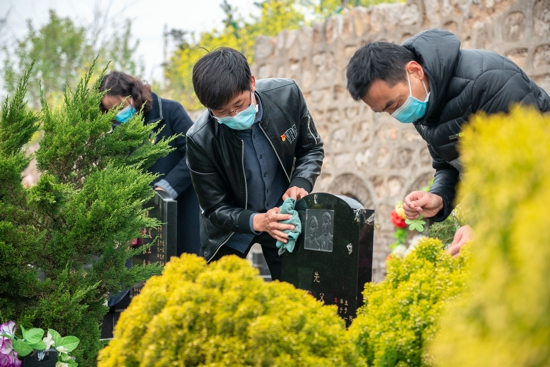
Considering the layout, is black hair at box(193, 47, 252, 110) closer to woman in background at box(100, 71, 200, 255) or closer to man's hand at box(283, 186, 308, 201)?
man's hand at box(283, 186, 308, 201)

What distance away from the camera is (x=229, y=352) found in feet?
4.76

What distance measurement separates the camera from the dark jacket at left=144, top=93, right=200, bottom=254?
4.59 m

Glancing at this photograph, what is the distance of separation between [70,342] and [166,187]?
87.1 inches

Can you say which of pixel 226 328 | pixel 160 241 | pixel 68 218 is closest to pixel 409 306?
pixel 226 328

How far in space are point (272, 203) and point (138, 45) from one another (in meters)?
20.0

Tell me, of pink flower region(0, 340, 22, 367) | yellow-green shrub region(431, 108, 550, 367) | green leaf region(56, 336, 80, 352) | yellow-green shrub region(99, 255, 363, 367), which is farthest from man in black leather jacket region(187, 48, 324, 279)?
yellow-green shrub region(431, 108, 550, 367)

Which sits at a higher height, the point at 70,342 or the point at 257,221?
the point at 257,221

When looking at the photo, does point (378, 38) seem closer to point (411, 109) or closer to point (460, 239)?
point (411, 109)

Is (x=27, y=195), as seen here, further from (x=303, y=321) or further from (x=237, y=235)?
(x=303, y=321)

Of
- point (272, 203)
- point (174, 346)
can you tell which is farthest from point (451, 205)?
point (174, 346)

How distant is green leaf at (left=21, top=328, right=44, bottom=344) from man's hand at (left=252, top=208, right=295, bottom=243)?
1.19 m

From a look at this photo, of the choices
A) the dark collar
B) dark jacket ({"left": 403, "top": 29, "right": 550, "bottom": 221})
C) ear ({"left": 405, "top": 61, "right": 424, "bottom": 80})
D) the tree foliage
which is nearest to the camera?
dark jacket ({"left": 403, "top": 29, "right": 550, "bottom": 221})

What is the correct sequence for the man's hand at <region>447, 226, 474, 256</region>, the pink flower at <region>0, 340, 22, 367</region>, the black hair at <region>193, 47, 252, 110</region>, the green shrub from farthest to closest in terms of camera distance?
Result: the black hair at <region>193, 47, 252, 110</region> < the man's hand at <region>447, 226, 474, 256</region> < the pink flower at <region>0, 340, 22, 367</region> < the green shrub

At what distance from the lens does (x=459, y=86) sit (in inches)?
105
